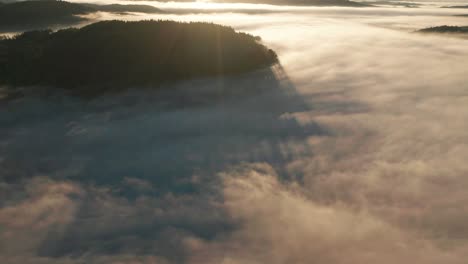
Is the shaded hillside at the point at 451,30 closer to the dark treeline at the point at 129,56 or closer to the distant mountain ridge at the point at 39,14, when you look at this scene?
the dark treeline at the point at 129,56

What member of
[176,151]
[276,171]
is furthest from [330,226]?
[176,151]

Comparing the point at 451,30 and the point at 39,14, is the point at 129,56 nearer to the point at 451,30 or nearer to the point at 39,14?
the point at 451,30

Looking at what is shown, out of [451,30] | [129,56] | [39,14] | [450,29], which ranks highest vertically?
[39,14]

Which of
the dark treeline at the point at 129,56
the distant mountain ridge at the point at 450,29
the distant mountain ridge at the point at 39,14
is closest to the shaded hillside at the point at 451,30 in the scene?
the distant mountain ridge at the point at 450,29

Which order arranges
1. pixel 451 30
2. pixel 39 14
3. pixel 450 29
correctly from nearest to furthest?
pixel 451 30 < pixel 450 29 < pixel 39 14

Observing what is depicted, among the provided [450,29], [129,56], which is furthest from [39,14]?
[450,29]

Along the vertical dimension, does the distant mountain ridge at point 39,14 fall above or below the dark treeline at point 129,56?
above

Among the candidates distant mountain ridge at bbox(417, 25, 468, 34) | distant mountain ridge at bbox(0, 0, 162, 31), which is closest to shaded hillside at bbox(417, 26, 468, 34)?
distant mountain ridge at bbox(417, 25, 468, 34)

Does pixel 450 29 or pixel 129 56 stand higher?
pixel 450 29
